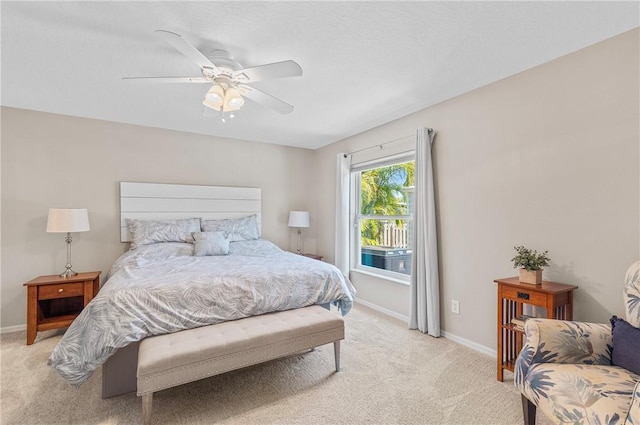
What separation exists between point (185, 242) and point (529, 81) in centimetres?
380

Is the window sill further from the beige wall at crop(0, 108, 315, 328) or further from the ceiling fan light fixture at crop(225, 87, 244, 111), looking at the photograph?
the ceiling fan light fixture at crop(225, 87, 244, 111)

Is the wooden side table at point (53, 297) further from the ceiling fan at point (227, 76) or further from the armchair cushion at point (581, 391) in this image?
the armchair cushion at point (581, 391)

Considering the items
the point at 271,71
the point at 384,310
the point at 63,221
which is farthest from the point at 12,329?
the point at 384,310

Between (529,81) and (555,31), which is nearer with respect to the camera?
(555,31)

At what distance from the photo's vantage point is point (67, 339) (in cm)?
187

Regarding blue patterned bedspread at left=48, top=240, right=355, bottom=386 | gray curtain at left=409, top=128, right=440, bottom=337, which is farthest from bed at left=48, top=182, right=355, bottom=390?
gray curtain at left=409, top=128, right=440, bottom=337

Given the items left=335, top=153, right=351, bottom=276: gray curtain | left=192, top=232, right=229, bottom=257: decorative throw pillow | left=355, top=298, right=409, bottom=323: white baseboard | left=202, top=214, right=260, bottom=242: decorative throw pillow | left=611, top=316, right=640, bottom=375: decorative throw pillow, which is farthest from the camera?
left=335, top=153, right=351, bottom=276: gray curtain

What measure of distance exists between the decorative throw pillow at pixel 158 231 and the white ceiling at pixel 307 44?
1.36 m

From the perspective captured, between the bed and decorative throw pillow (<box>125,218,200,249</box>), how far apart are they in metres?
0.01

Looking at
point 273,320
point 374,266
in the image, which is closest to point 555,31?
point 273,320

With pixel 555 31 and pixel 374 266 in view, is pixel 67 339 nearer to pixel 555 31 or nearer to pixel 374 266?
pixel 374 266

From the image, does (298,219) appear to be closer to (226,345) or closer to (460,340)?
(460,340)

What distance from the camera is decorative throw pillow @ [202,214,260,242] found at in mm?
3916

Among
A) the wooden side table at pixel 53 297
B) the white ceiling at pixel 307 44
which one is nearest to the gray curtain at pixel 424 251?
the white ceiling at pixel 307 44
